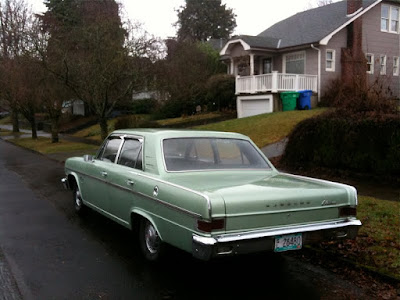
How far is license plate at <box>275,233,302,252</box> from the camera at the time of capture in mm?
4148

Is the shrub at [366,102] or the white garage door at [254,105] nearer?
the shrub at [366,102]

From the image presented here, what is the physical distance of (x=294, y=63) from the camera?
1041 inches

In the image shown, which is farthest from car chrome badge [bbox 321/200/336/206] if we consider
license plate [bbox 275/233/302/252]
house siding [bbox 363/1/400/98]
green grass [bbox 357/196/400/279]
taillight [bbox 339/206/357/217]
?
house siding [bbox 363/1/400/98]

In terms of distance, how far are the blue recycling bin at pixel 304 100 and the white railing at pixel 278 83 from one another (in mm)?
557

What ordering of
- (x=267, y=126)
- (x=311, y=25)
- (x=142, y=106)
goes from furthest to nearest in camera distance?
1. (x=142, y=106)
2. (x=311, y=25)
3. (x=267, y=126)

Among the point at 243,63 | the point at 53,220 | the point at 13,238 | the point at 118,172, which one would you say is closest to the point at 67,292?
the point at 118,172

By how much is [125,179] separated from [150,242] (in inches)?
33.7

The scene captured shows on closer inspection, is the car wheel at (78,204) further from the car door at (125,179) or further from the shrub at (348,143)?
the shrub at (348,143)

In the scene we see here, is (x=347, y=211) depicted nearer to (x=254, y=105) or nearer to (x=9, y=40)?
(x=254, y=105)

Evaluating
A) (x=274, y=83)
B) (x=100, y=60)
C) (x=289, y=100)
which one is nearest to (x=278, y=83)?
(x=274, y=83)

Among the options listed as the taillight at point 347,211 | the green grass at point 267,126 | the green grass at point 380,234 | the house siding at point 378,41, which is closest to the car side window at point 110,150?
the taillight at point 347,211

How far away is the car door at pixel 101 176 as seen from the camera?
235 inches

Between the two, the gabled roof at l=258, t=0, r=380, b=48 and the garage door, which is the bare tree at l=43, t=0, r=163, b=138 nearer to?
the garage door

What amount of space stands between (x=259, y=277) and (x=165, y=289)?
1064 millimetres
